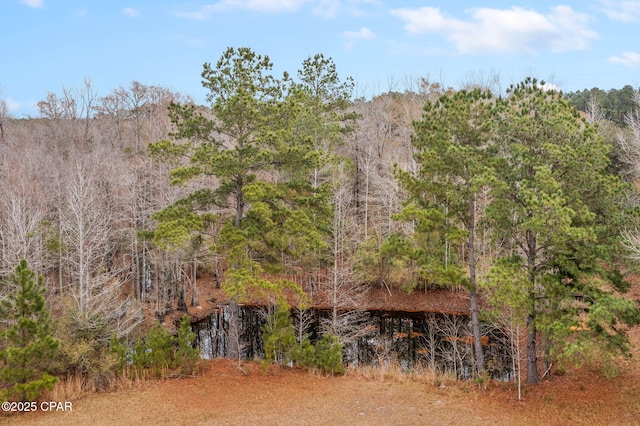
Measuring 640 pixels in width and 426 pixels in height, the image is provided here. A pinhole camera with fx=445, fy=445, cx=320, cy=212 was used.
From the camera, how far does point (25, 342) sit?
11180 millimetres

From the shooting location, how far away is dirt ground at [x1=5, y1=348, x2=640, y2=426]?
11188mm

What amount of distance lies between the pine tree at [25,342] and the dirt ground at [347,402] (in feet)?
2.74

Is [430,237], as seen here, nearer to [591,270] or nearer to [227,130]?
[591,270]

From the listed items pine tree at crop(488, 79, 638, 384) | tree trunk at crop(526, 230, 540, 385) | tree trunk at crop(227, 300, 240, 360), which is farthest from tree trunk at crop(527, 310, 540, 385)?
tree trunk at crop(227, 300, 240, 360)

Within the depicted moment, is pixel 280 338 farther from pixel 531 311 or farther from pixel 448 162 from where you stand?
pixel 448 162

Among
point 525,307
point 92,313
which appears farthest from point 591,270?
point 92,313

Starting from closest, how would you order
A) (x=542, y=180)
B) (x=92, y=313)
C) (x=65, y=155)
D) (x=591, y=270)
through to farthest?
1. (x=542, y=180)
2. (x=591, y=270)
3. (x=92, y=313)
4. (x=65, y=155)

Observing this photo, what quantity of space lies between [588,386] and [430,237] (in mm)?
6487

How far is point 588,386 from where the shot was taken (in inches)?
533

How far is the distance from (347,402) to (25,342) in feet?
28.0

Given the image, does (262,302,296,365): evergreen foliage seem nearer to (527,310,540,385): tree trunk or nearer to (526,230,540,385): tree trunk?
(526,230,540,385): tree trunk

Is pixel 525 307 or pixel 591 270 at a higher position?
pixel 591 270

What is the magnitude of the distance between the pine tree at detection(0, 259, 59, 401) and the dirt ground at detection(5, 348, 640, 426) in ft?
2.74

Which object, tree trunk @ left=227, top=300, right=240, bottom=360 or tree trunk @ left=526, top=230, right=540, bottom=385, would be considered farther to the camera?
tree trunk @ left=227, top=300, right=240, bottom=360
